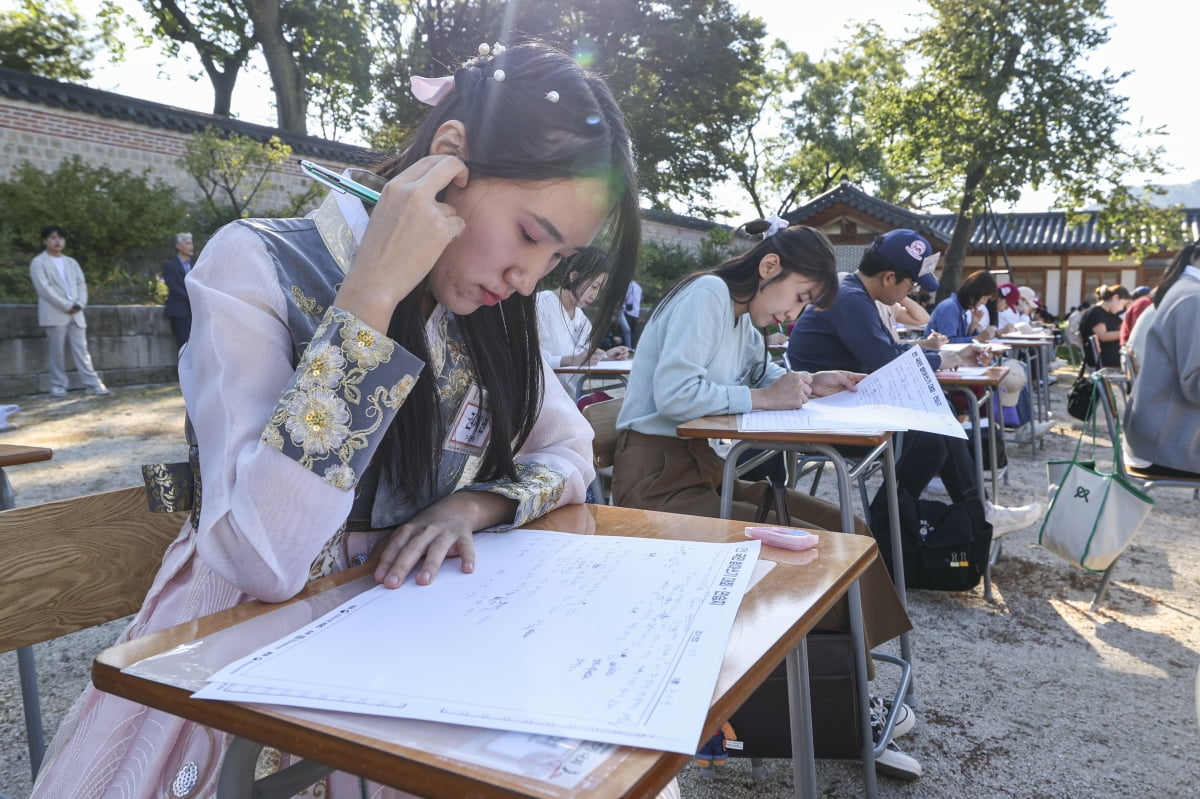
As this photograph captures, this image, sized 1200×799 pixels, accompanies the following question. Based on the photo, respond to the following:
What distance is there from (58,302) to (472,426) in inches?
292

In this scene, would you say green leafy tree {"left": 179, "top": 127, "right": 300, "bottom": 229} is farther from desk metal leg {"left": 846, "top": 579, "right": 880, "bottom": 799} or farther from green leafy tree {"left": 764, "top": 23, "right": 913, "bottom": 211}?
green leafy tree {"left": 764, "top": 23, "right": 913, "bottom": 211}

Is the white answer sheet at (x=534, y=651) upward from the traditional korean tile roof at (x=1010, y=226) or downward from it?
downward

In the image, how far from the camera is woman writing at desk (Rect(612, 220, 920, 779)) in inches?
70.7

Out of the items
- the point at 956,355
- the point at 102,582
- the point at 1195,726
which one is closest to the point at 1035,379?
the point at 956,355

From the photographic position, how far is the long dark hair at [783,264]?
2146mm

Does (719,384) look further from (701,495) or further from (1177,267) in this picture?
(1177,267)

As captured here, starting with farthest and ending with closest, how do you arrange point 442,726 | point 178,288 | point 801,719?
point 178,288 → point 801,719 → point 442,726

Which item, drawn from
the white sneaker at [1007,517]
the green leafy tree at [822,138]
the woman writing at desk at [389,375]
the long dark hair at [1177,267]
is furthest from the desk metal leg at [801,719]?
the green leafy tree at [822,138]

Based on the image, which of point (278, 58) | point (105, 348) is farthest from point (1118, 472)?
point (278, 58)

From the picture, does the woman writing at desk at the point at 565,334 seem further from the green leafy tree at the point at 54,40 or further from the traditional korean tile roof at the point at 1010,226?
the green leafy tree at the point at 54,40

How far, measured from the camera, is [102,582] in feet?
2.99

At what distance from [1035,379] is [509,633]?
7.76 m

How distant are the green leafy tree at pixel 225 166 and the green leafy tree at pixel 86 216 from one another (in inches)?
17.2

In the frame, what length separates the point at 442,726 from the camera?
17.3 inches
